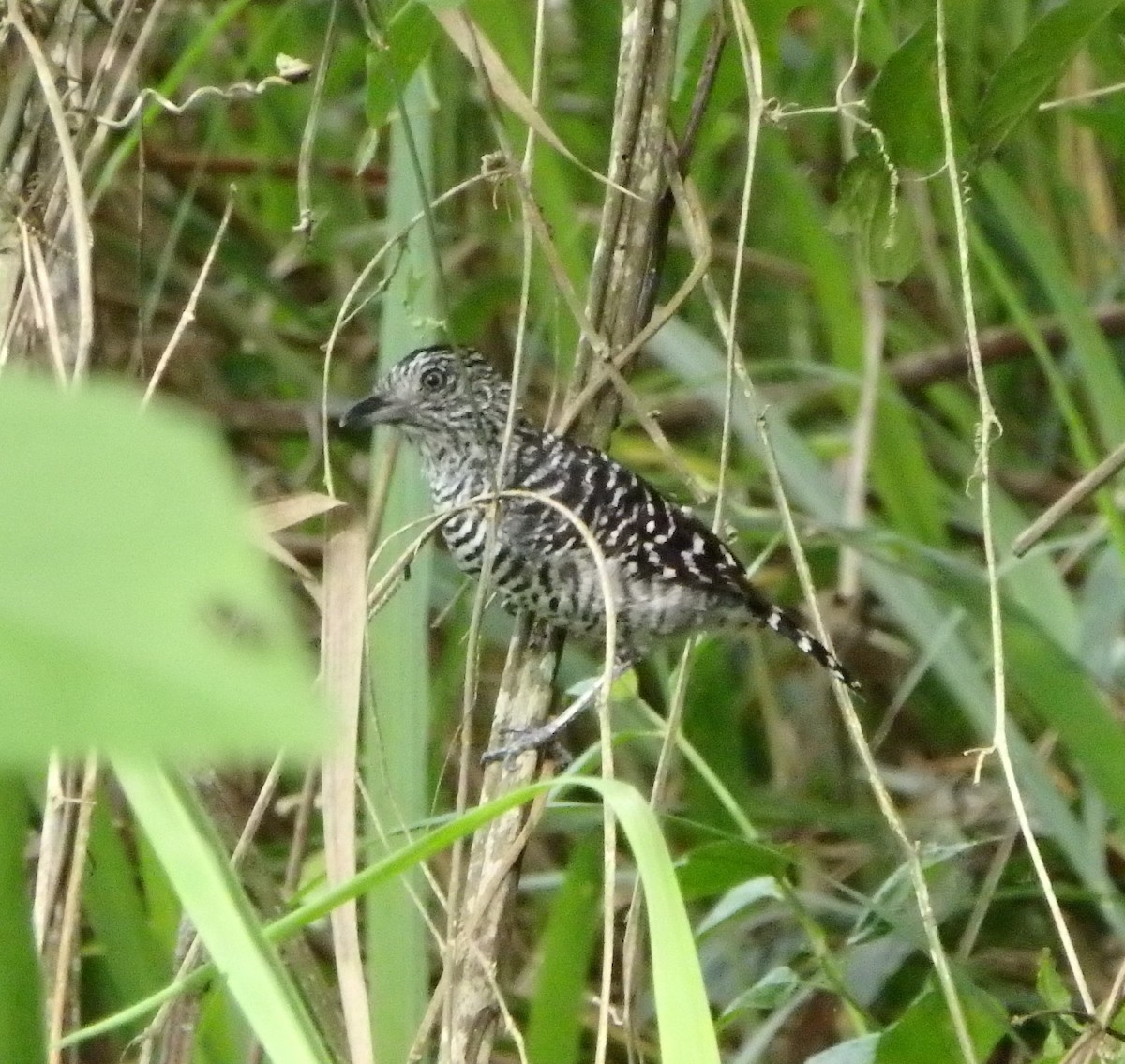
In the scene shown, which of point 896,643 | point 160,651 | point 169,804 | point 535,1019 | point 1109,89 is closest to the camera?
point 160,651

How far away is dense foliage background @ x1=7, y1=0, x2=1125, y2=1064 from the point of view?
155 centimetres

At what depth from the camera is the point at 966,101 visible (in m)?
1.87

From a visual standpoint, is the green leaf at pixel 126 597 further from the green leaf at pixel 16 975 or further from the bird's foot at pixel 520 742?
the bird's foot at pixel 520 742

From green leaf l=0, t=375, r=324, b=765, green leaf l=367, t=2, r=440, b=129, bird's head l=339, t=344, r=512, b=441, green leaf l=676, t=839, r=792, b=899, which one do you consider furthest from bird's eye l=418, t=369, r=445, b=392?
green leaf l=0, t=375, r=324, b=765

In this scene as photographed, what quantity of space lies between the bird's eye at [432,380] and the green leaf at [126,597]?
8.40ft

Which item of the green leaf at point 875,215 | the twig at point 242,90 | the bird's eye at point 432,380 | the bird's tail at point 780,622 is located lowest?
the bird's tail at point 780,622

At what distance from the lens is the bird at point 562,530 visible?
244 cm

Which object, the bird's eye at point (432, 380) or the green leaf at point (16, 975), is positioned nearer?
the green leaf at point (16, 975)

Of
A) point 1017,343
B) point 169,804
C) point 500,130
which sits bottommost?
point 169,804

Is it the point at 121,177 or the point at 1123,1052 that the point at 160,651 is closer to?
the point at 1123,1052

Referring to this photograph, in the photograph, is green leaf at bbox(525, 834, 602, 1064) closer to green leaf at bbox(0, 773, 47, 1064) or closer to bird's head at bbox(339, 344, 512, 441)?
bird's head at bbox(339, 344, 512, 441)

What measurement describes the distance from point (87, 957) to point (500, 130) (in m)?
1.67

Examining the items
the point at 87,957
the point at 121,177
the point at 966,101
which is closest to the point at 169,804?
the point at 966,101

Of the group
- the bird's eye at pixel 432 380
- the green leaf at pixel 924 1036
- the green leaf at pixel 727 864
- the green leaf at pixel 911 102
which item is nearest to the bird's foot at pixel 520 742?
the green leaf at pixel 727 864
